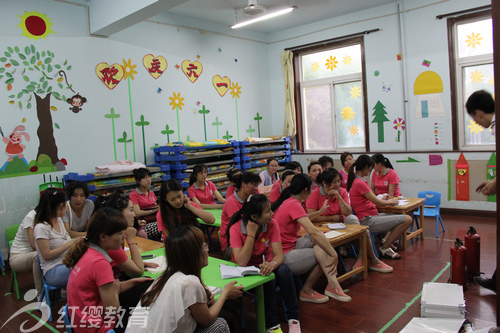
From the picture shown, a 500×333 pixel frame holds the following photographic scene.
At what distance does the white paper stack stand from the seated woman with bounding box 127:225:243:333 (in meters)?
1.84

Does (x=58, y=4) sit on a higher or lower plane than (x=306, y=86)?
higher

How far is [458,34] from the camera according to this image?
21.8 feet

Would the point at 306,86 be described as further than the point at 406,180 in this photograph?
Yes

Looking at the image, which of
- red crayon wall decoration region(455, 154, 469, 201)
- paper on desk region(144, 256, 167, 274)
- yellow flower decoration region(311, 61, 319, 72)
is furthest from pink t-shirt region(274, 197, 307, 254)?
yellow flower decoration region(311, 61, 319, 72)

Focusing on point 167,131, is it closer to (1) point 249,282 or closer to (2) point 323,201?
(2) point 323,201

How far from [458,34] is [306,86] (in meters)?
3.12

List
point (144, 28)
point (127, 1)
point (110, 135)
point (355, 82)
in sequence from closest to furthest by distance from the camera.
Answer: point (127, 1) → point (110, 135) → point (144, 28) → point (355, 82)

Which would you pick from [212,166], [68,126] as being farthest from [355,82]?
[68,126]

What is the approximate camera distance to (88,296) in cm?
215

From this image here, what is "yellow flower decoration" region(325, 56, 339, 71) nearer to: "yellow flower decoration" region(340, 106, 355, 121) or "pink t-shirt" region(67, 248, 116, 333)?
"yellow flower decoration" region(340, 106, 355, 121)

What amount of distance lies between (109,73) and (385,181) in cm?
451

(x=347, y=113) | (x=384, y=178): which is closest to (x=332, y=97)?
(x=347, y=113)

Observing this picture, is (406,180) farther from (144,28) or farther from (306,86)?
(144,28)

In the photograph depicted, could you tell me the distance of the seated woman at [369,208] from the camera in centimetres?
448
